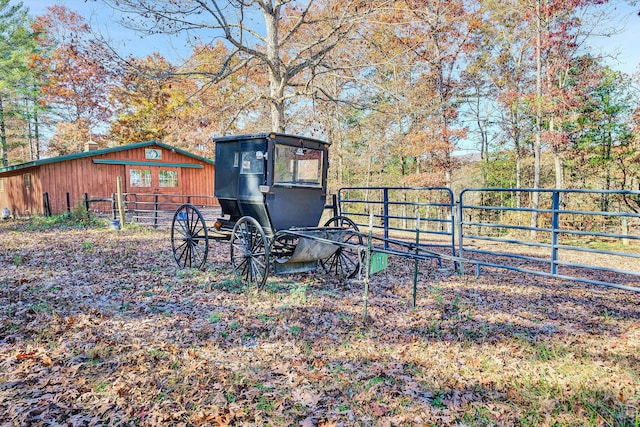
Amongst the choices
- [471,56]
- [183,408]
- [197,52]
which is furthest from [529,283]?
[471,56]

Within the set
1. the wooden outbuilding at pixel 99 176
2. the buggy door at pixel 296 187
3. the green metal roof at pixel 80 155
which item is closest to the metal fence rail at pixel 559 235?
the buggy door at pixel 296 187

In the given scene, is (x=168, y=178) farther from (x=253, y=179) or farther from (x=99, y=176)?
(x=253, y=179)

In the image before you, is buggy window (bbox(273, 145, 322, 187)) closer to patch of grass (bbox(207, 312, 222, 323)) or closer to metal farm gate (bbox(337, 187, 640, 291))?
metal farm gate (bbox(337, 187, 640, 291))

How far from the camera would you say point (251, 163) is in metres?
6.05

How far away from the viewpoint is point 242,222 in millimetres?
6125

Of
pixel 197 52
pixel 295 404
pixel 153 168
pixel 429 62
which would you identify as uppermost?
pixel 429 62

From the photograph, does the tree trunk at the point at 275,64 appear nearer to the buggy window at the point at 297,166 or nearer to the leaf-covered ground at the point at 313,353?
the buggy window at the point at 297,166

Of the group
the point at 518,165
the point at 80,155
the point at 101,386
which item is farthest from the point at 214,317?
the point at 518,165

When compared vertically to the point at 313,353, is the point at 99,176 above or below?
above

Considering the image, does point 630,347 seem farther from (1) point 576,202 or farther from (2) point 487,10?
(2) point 487,10

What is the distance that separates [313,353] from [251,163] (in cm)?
341

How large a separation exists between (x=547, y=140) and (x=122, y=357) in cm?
1691

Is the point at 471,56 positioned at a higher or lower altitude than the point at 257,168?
higher

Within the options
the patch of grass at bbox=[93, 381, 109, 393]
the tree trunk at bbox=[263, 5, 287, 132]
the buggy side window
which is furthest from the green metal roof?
the patch of grass at bbox=[93, 381, 109, 393]
